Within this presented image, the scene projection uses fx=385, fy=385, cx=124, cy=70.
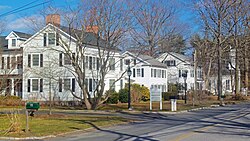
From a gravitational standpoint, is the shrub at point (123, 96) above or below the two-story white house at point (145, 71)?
below

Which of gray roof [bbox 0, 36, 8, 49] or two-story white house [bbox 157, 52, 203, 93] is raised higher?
gray roof [bbox 0, 36, 8, 49]

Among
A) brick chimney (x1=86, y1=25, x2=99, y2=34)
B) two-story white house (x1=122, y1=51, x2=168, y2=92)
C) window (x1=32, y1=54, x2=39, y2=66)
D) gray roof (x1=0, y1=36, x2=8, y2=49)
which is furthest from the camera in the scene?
two-story white house (x1=122, y1=51, x2=168, y2=92)

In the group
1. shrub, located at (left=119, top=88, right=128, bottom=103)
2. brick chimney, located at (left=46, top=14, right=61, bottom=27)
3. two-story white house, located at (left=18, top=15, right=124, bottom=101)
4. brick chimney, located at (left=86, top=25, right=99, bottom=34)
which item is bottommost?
shrub, located at (left=119, top=88, right=128, bottom=103)

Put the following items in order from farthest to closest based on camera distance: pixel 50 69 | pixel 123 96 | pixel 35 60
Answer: pixel 35 60, pixel 123 96, pixel 50 69

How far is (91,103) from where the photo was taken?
117ft

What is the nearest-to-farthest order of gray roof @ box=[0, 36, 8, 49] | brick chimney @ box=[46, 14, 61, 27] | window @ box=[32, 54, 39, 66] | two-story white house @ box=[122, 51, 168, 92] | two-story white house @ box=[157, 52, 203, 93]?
brick chimney @ box=[46, 14, 61, 27] < window @ box=[32, 54, 39, 66] < gray roof @ box=[0, 36, 8, 49] < two-story white house @ box=[122, 51, 168, 92] < two-story white house @ box=[157, 52, 203, 93]

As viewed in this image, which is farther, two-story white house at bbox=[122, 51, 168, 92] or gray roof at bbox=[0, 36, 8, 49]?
two-story white house at bbox=[122, 51, 168, 92]

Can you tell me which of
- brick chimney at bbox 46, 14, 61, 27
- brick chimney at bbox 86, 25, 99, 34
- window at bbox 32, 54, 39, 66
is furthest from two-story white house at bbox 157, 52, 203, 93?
brick chimney at bbox 46, 14, 61, 27

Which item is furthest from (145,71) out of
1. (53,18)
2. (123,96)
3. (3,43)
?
(53,18)

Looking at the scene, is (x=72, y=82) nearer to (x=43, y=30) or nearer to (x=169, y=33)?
(x=43, y=30)

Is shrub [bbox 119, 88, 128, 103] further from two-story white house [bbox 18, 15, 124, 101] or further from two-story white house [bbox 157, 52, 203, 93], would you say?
two-story white house [bbox 157, 52, 203, 93]

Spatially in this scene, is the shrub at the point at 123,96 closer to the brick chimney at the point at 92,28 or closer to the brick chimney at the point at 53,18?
the brick chimney at the point at 92,28

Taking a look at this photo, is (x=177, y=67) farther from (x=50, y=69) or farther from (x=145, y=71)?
(x=50, y=69)

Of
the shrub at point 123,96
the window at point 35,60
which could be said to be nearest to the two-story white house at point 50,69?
the window at point 35,60
